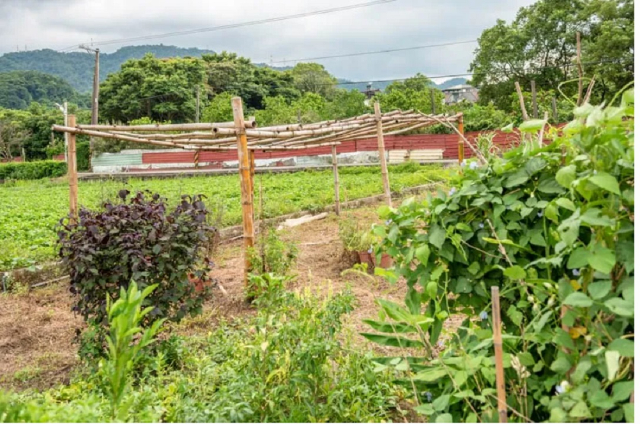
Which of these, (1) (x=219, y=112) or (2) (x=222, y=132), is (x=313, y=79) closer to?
(1) (x=219, y=112)

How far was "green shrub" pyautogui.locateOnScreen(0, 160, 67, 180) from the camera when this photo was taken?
35031 millimetres

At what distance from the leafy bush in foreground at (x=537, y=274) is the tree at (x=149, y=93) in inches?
1907

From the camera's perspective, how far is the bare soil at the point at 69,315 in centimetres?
420

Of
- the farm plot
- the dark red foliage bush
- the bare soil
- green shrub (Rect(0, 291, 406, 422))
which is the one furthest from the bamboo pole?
green shrub (Rect(0, 291, 406, 422))

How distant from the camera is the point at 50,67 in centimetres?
13375

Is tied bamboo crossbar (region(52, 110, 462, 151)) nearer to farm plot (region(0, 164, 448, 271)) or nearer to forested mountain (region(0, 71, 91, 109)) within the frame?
farm plot (region(0, 164, 448, 271))

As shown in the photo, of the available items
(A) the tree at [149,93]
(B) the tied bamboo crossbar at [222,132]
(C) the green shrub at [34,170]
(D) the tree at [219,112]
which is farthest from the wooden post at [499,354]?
(A) the tree at [149,93]

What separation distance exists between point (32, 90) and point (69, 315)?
89.6 m

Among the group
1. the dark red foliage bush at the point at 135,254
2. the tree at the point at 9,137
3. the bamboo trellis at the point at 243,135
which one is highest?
the tree at the point at 9,137

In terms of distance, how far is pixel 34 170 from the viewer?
3506 centimetres

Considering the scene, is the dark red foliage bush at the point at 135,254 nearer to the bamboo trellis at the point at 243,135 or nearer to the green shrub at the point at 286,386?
the green shrub at the point at 286,386

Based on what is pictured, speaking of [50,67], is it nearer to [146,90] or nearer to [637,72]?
[146,90]

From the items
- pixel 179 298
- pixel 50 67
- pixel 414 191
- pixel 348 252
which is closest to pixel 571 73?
pixel 414 191

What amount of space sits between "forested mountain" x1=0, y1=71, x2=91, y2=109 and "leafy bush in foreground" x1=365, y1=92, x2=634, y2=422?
283 feet
